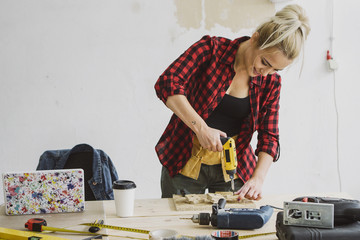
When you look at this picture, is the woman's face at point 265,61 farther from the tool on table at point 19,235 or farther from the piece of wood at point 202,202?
the tool on table at point 19,235

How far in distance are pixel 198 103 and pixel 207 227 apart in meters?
0.70

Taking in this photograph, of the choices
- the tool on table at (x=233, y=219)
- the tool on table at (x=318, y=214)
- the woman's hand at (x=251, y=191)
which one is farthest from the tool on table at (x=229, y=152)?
the tool on table at (x=318, y=214)

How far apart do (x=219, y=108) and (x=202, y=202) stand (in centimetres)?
49

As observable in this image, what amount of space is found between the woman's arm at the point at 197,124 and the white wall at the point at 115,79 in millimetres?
1416

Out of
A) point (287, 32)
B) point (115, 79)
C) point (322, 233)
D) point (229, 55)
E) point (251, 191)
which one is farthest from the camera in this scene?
point (115, 79)

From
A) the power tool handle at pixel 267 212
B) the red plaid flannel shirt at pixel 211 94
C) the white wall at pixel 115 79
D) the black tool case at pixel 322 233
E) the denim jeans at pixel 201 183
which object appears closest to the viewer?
the black tool case at pixel 322 233

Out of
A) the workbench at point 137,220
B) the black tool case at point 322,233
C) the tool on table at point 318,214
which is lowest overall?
the workbench at point 137,220

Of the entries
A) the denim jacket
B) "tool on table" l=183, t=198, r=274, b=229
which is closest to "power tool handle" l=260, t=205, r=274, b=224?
"tool on table" l=183, t=198, r=274, b=229

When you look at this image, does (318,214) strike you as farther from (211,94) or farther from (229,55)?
(229,55)

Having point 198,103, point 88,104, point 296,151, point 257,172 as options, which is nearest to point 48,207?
point 198,103

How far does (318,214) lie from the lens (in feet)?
3.96

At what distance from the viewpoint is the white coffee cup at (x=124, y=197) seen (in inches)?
60.4

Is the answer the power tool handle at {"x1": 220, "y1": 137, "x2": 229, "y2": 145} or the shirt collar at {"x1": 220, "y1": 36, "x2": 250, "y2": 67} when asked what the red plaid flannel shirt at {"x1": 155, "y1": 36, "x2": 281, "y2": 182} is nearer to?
the shirt collar at {"x1": 220, "y1": 36, "x2": 250, "y2": 67}

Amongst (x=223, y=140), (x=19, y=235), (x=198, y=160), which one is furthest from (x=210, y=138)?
(x=19, y=235)
